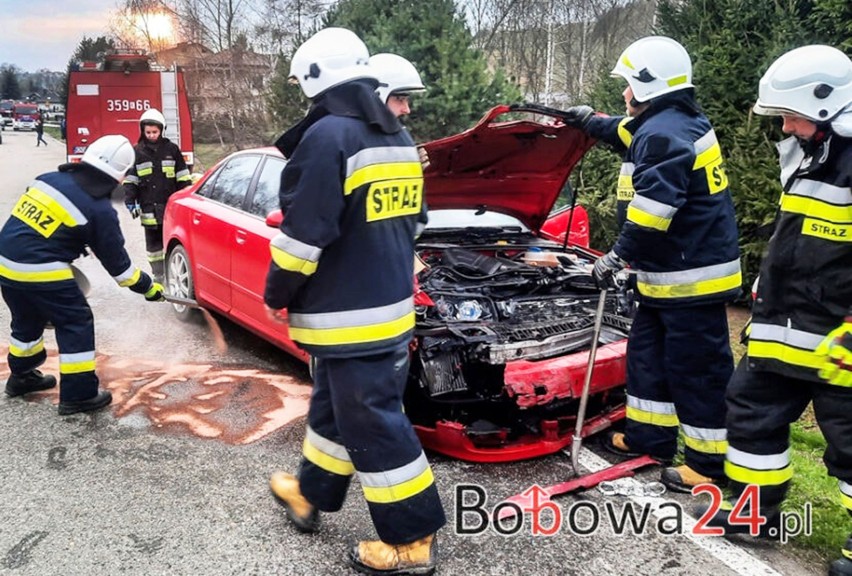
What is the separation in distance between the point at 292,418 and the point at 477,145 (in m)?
2.00

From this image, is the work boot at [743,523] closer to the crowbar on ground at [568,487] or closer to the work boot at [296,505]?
the crowbar on ground at [568,487]

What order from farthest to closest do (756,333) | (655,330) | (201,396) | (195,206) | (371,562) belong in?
(195,206)
(201,396)
(655,330)
(756,333)
(371,562)

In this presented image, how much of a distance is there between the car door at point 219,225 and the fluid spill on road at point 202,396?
702mm

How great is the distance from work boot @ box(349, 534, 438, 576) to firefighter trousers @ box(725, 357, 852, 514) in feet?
4.49

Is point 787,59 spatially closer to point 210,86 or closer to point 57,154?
point 210,86

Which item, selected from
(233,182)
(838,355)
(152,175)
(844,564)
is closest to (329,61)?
(838,355)

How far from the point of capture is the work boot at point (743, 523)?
10.2ft

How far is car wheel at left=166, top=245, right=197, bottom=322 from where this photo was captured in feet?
20.1

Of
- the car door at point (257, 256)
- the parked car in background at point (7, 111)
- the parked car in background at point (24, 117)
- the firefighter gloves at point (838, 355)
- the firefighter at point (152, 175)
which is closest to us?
the firefighter gloves at point (838, 355)

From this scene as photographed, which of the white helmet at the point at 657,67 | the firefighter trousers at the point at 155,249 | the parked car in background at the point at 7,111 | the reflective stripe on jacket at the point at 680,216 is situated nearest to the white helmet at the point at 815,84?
the reflective stripe on jacket at the point at 680,216

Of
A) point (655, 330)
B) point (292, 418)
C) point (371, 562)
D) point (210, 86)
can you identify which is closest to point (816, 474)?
point (655, 330)

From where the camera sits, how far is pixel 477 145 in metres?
4.44

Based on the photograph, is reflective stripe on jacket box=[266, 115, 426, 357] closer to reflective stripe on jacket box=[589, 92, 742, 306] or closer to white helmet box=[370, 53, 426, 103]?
white helmet box=[370, 53, 426, 103]

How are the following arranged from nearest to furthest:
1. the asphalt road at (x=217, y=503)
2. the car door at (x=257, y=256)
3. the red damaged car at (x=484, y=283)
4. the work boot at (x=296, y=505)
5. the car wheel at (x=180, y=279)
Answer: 1. the asphalt road at (x=217, y=503)
2. the work boot at (x=296, y=505)
3. the red damaged car at (x=484, y=283)
4. the car door at (x=257, y=256)
5. the car wheel at (x=180, y=279)
